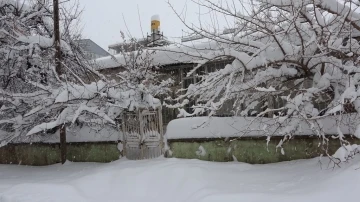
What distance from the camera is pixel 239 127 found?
26.3 feet

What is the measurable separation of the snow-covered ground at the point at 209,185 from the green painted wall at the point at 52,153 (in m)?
2.67

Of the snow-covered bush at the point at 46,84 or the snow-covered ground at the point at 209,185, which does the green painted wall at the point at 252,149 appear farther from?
the snow-covered bush at the point at 46,84

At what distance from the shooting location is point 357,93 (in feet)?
17.7

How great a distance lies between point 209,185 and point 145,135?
391cm

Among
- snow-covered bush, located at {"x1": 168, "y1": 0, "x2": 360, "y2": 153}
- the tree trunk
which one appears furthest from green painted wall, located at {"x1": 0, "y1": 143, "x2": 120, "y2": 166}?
snow-covered bush, located at {"x1": 168, "y1": 0, "x2": 360, "y2": 153}

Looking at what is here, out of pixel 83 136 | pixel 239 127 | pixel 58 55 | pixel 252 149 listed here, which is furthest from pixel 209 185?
pixel 58 55

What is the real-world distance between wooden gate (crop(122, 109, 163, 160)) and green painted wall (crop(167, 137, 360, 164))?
0.67m

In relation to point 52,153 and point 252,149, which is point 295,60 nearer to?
point 252,149

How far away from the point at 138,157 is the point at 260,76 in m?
4.53

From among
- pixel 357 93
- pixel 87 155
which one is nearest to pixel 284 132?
pixel 357 93

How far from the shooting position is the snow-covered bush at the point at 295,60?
19.6 feet

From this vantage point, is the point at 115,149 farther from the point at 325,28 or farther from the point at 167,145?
the point at 325,28

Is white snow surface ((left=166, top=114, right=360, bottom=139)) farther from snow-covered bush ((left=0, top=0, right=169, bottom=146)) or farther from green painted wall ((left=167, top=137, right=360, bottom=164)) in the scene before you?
snow-covered bush ((left=0, top=0, right=169, bottom=146))

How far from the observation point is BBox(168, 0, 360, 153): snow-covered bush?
597 cm
